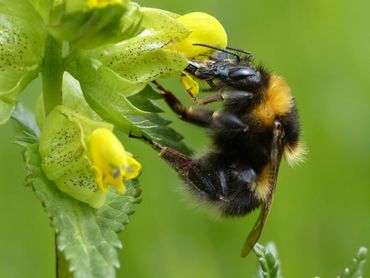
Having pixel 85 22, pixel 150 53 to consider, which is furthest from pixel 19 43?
pixel 150 53

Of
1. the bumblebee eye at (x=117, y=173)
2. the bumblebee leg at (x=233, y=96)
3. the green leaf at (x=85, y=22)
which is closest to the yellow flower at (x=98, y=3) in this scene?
the green leaf at (x=85, y=22)

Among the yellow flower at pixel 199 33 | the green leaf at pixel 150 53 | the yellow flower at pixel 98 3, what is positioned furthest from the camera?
the yellow flower at pixel 199 33

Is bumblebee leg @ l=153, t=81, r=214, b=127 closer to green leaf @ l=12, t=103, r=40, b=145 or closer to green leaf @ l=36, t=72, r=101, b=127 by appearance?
green leaf @ l=36, t=72, r=101, b=127

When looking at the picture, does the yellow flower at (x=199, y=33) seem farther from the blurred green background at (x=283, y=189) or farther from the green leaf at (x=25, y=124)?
the blurred green background at (x=283, y=189)

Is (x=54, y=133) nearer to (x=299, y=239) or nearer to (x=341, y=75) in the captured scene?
(x=299, y=239)

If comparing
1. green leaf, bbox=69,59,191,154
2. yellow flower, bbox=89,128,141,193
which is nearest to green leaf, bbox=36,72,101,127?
green leaf, bbox=69,59,191,154

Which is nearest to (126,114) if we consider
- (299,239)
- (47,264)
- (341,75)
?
(47,264)
